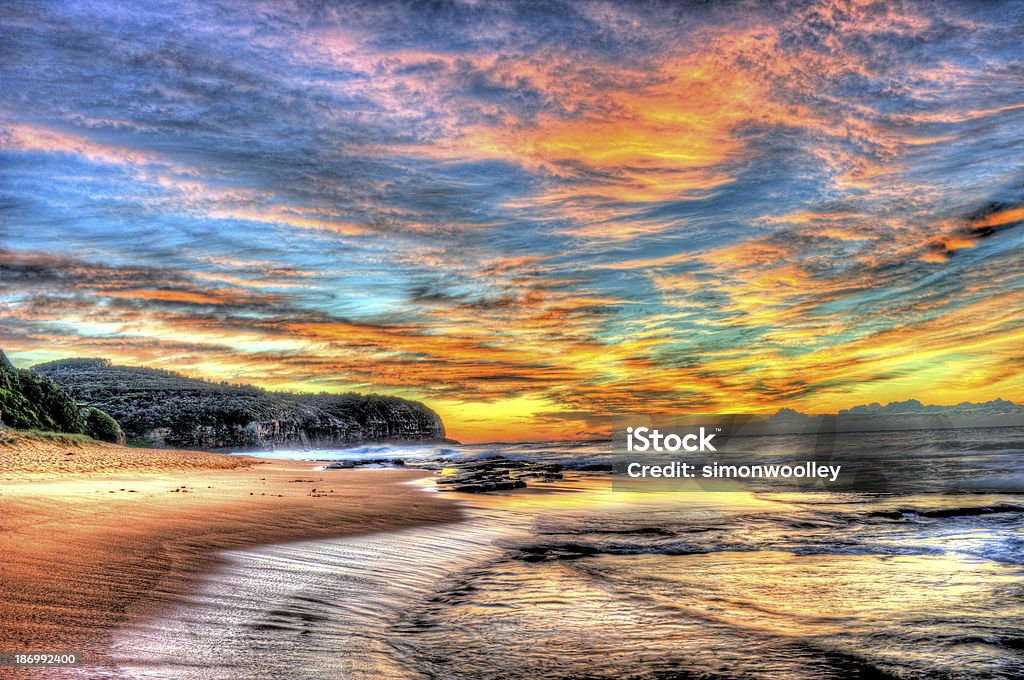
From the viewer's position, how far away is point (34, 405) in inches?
1127

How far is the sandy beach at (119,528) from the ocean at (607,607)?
503 millimetres

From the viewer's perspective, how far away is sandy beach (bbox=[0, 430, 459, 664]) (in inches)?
220

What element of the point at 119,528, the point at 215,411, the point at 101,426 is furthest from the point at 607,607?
the point at 215,411

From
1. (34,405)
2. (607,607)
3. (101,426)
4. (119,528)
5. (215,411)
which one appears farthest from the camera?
(215,411)

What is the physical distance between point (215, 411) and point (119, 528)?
8626cm

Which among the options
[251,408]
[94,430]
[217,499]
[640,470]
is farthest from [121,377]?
[217,499]

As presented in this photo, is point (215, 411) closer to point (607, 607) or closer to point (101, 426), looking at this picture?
point (101, 426)

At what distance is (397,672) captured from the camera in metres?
4.93

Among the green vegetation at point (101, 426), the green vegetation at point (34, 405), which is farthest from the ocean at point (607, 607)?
the green vegetation at point (101, 426)

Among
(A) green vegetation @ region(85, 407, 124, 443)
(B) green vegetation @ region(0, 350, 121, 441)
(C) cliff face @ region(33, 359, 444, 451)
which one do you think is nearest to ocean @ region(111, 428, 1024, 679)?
(B) green vegetation @ region(0, 350, 121, 441)

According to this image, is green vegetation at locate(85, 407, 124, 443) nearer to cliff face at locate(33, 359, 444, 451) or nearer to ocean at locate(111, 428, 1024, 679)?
ocean at locate(111, 428, 1024, 679)

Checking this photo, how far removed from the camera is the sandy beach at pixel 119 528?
18.3 ft

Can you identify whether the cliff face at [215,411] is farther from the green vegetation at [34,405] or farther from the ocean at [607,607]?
the ocean at [607,607]

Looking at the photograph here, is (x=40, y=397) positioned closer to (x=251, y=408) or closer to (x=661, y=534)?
(x=661, y=534)
